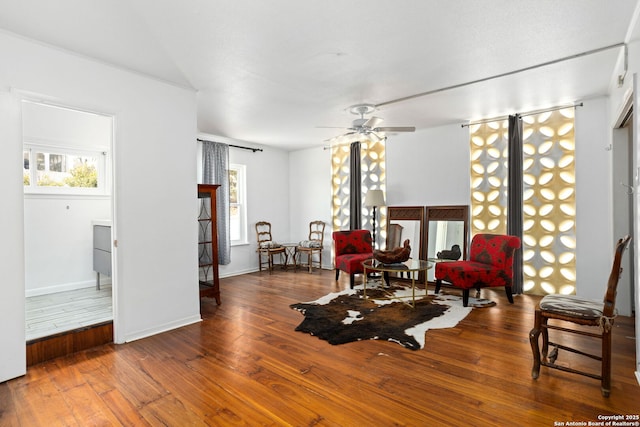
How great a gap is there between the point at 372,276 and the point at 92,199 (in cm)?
439

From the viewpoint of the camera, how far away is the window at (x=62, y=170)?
13.8 feet

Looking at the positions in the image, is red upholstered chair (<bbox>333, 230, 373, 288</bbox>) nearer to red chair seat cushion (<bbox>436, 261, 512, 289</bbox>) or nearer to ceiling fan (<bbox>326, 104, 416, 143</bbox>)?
red chair seat cushion (<bbox>436, 261, 512, 289</bbox>)

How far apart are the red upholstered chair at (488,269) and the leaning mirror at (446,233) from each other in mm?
656

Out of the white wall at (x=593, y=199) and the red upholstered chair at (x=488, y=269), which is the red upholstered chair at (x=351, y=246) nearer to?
the red upholstered chair at (x=488, y=269)

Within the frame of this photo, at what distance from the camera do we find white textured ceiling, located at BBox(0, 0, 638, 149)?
2316 millimetres

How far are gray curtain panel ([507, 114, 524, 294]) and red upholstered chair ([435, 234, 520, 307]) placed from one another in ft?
1.63

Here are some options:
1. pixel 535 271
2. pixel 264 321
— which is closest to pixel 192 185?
pixel 264 321

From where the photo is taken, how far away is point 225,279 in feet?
19.5

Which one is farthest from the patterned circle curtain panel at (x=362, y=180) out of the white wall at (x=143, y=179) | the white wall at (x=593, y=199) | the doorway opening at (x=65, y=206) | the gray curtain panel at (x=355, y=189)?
the doorway opening at (x=65, y=206)

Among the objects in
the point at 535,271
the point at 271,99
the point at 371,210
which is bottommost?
the point at 535,271

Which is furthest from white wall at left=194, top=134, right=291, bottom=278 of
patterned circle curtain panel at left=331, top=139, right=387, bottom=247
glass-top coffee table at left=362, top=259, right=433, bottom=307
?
glass-top coffee table at left=362, top=259, right=433, bottom=307

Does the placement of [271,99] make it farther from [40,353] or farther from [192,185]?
[40,353]

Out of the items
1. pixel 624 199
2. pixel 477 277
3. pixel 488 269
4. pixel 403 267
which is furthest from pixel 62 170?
pixel 624 199

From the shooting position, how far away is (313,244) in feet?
21.5
